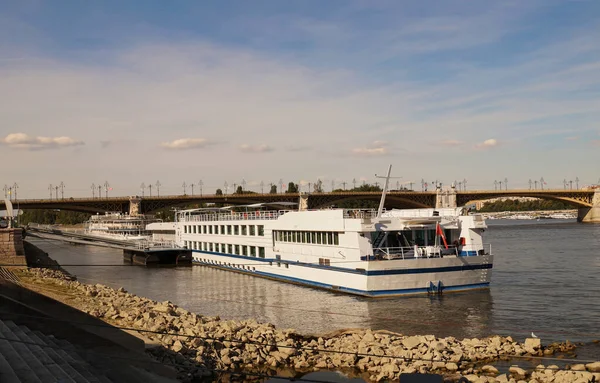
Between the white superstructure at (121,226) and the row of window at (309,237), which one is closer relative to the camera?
the row of window at (309,237)

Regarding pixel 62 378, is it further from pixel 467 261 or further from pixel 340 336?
pixel 467 261

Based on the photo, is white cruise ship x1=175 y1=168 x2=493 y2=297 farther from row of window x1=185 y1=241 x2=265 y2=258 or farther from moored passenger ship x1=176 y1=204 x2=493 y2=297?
row of window x1=185 y1=241 x2=265 y2=258

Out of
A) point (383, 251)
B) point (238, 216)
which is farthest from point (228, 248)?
point (383, 251)

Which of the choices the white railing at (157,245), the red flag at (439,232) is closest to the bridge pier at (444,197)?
the white railing at (157,245)

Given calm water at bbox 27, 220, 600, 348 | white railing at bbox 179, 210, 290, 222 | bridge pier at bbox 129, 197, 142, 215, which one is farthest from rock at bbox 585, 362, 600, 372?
bridge pier at bbox 129, 197, 142, 215

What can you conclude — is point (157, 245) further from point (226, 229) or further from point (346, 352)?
point (346, 352)

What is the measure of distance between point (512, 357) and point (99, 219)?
9839 centimetres

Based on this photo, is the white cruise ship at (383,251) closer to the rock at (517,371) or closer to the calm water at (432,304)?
the calm water at (432,304)

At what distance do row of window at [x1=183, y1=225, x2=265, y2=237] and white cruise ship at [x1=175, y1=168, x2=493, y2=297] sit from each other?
12.3 ft

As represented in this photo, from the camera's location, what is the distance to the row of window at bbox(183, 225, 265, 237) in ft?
153

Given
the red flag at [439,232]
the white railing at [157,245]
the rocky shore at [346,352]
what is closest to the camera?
the rocky shore at [346,352]

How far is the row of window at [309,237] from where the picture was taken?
118 feet

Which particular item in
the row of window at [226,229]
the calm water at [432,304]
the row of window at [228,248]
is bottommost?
the calm water at [432,304]

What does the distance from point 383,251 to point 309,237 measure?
6.92 meters
